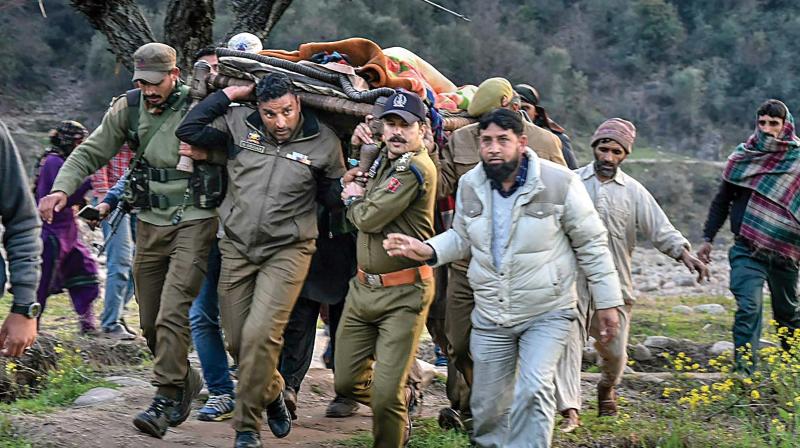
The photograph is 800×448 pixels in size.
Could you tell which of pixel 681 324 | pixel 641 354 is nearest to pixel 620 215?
pixel 641 354

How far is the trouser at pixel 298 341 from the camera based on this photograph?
6.99 metres

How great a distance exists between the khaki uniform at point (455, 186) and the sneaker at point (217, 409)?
4.67 feet

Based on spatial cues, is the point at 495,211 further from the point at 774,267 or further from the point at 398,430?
the point at 774,267

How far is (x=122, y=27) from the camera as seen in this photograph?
8.65 meters

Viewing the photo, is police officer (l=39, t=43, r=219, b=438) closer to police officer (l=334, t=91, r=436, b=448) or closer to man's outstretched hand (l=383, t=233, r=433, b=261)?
A: police officer (l=334, t=91, r=436, b=448)

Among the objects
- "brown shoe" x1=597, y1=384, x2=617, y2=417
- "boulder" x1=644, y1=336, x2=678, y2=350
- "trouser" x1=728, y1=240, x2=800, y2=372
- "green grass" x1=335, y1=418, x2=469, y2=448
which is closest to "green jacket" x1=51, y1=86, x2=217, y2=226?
"green grass" x1=335, y1=418, x2=469, y2=448

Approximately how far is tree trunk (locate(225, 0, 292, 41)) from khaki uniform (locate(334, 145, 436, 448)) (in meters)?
3.37

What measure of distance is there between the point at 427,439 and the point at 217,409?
4.39 ft

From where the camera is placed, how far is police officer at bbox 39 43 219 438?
6207 millimetres

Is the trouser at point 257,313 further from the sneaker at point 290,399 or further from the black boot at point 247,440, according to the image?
the sneaker at point 290,399

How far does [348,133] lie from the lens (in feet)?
21.4

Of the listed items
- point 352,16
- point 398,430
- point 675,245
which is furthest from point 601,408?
point 352,16

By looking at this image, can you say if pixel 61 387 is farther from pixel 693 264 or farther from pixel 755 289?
pixel 755 289

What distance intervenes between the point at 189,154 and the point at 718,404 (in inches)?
146
